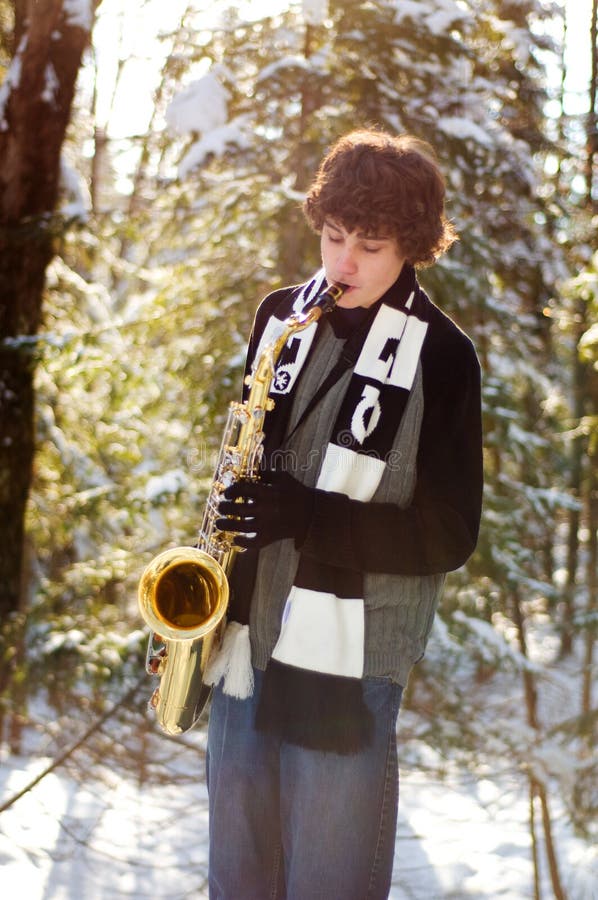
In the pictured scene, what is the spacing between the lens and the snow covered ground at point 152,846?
4.87 metres

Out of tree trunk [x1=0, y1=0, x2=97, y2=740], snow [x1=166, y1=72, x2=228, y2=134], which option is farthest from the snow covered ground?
snow [x1=166, y1=72, x2=228, y2=134]

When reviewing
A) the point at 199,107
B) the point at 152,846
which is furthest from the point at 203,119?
the point at 152,846

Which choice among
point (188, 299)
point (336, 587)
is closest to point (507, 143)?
point (188, 299)

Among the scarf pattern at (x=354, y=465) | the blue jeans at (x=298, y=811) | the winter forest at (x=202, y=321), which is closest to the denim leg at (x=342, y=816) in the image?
the blue jeans at (x=298, y=811)

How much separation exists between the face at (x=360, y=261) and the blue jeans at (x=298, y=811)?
34.2 inches

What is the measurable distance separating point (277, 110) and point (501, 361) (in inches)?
153

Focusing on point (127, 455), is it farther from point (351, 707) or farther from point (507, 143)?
point (351, 707)

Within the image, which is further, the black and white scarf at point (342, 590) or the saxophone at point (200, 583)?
the saxophone at point (200, 583)

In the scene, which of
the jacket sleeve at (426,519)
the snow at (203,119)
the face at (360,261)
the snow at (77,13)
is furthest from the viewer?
the snow at (203,119)

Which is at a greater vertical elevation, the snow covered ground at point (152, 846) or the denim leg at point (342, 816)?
the denim leg at point (342, 816)

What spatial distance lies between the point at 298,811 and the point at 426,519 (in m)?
0.67

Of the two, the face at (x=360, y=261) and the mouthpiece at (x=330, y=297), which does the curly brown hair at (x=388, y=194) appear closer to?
the face at (x=360, y=261)

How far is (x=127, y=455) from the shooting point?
610 centimetres

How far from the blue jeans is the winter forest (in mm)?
2863
